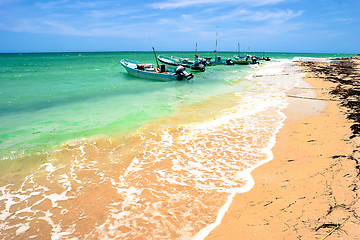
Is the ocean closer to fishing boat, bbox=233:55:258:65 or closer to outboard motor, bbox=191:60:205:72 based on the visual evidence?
outboard motor, bbox=191:60:205:72

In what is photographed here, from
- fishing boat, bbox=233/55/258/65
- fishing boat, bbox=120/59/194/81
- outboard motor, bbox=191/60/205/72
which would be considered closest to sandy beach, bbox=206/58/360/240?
fishing boat, bbox=120/59/194/81

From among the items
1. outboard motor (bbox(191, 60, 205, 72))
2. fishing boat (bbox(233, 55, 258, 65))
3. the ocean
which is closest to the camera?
the ocean

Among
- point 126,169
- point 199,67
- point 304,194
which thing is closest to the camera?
point 304,194

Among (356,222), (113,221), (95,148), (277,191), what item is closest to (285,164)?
(277,191)

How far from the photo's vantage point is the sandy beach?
329 centimetres

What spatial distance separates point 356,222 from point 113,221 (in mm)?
4524

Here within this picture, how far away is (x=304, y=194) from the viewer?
423 cm

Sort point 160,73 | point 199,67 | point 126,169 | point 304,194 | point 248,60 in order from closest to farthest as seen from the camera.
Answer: point 304,194 → point 126,169 → point 160,73 → point 199,67 → point 248,60

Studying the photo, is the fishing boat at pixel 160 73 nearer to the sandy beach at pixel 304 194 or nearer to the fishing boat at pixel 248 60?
the sandy beach at pixel 304 194

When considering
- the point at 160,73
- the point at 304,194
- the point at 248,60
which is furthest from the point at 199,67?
the point at 304,194

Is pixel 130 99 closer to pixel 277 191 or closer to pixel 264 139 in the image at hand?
pixel 264 139

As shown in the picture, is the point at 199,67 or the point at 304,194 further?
the point at 199,67

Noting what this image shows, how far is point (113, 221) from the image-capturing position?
4152 millimetres

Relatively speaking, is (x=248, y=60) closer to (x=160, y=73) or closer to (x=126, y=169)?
(x=160, y=73)
